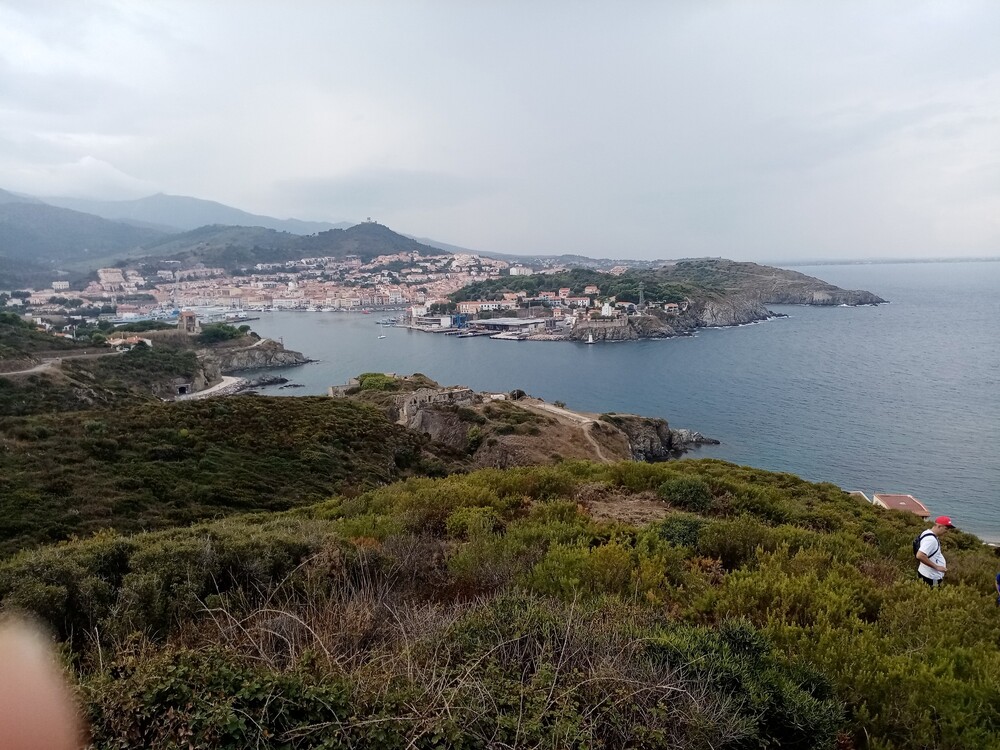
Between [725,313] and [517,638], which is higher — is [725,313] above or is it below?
below

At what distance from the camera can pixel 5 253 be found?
186 metres

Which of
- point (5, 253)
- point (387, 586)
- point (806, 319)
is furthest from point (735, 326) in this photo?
point (5, 253)

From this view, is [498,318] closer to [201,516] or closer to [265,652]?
[201,516]

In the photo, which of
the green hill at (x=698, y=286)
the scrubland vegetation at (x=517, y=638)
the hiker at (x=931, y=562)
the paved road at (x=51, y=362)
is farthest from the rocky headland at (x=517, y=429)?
the green hill at (x=698, y=286)

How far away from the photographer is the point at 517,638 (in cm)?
247

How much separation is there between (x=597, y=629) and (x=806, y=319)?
318 ft

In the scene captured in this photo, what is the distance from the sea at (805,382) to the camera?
2898cm

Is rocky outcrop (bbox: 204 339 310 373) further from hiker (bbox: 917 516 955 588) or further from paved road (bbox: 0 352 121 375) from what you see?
hiker (bbox: 917 516 955 588)

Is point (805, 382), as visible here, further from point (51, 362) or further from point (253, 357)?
point (253, 357)

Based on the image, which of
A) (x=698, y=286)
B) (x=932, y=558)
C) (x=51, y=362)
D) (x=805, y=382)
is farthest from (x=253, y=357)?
(x=698, y=286)

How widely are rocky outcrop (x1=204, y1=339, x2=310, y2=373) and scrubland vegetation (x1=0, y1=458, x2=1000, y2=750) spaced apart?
66.0 m

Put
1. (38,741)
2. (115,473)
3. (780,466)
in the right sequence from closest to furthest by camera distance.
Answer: (38,741), (115,473), (780,466)

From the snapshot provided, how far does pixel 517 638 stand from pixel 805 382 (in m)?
51.6

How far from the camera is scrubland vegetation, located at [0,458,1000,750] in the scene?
6.38 ft
